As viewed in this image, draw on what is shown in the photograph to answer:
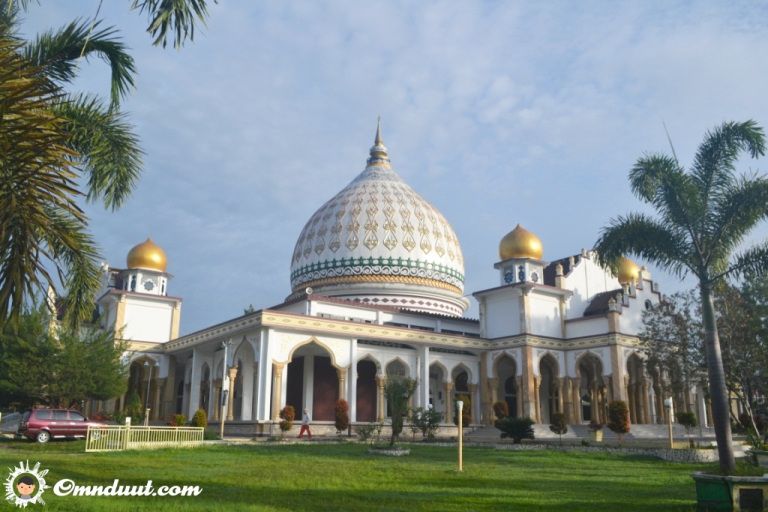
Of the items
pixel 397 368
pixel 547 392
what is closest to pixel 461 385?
pixel 547 392

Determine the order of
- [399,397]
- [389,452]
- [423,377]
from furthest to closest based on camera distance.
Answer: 1. [423,377]
2. [399,397]
3. [389,452]

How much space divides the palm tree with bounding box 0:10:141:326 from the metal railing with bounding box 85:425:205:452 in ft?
26.2

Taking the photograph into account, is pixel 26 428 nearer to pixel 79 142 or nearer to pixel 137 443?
pixel 137 443

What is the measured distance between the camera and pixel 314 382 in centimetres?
3416

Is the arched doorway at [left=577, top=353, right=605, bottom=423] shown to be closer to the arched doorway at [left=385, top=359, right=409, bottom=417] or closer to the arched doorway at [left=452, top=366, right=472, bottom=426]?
the arched doorway at [left=452, top=366, right=472, bottom=426]

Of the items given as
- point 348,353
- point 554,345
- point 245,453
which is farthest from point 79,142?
point 554,345

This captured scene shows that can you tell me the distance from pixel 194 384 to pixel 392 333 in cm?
1069

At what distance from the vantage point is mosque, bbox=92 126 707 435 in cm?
3253

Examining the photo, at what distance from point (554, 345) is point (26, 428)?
2540cm

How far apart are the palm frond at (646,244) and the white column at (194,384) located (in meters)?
24.3

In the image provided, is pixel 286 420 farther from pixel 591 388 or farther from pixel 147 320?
pixel 591 388

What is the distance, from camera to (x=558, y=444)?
78.4 feet

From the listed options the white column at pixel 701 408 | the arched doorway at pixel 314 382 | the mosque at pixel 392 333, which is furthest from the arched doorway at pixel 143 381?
the white column at pixel 701 408

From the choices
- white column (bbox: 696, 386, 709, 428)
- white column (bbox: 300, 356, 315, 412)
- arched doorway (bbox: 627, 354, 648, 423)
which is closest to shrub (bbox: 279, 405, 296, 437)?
white column (bbox: 300, 356, 315, 412)
